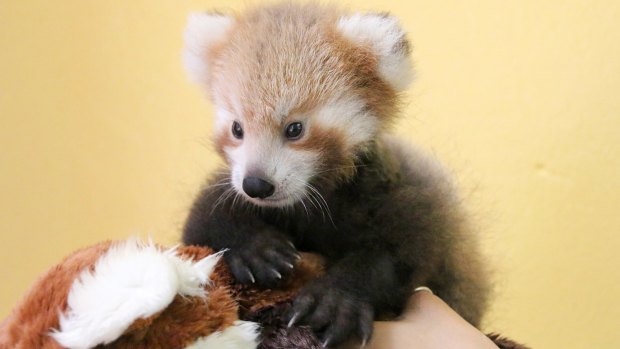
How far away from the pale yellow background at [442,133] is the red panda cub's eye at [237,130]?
34 cm

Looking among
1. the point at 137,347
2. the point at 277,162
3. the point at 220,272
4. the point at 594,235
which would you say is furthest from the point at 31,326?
the point at 594,235

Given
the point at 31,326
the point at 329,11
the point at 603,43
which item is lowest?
the point at 31,326

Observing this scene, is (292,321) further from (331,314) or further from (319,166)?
(319,166)

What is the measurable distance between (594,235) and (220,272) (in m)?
1.36

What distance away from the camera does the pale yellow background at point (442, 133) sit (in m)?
1.90

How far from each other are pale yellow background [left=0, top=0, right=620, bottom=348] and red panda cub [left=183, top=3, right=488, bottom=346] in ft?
1.10

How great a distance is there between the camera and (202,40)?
1.36 meters

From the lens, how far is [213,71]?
1332mm

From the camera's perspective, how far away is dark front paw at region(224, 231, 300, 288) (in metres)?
1.06

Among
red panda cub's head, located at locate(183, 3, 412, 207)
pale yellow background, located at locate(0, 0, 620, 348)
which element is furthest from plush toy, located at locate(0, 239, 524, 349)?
pale yellow background, located at locate(0, 0, 620, 348)

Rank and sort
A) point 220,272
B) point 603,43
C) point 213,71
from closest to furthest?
point 220,272, point 213,71, point 603,43

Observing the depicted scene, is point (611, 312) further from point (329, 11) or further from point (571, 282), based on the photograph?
point (329, 11)

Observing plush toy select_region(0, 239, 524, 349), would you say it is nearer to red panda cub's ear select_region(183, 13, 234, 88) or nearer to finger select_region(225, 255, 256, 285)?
finger select_region(225, 255, 256, 285)

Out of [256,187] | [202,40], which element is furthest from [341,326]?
[202,40]
